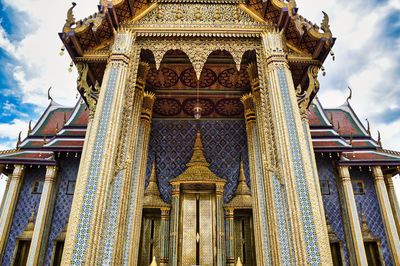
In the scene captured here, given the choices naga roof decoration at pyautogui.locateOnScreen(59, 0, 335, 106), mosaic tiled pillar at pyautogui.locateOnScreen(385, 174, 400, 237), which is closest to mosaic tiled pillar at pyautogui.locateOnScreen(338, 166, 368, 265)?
mosaic tiled pillar at pyautogui.locateOnScreen(385, 174, 400, 237)

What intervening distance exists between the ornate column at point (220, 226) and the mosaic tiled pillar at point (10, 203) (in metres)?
6.45

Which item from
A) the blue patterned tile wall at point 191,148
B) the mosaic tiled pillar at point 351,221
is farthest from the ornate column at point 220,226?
the mosaic tiled pillar at point 351,221

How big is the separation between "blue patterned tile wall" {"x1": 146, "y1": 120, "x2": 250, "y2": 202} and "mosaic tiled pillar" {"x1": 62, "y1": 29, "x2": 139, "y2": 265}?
11.5 ft

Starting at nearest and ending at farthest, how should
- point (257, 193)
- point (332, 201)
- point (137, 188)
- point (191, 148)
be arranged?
1. point (137, 188)
2. point (257, 193)
3. point (332, 201)
4. point (191, 148)

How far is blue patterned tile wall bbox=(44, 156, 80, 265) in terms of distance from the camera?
350 inches

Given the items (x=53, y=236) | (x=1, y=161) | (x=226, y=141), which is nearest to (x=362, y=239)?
(x=226, y=141)

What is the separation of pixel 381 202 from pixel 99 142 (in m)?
8.93

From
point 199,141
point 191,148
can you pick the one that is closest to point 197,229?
point 191,148

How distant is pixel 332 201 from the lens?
945cm

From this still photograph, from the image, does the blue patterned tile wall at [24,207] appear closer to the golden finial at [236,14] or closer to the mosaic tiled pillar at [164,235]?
the mosaic tiled pillar at [164,235]

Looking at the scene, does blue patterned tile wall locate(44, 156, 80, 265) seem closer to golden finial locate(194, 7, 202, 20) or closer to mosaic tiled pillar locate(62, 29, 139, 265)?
mosaic tiled pillar locate(62, 29, 139, 265)

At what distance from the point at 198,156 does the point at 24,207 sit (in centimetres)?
588

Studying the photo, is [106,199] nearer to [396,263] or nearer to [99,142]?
[99,142]

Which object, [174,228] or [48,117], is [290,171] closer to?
[174,228]
